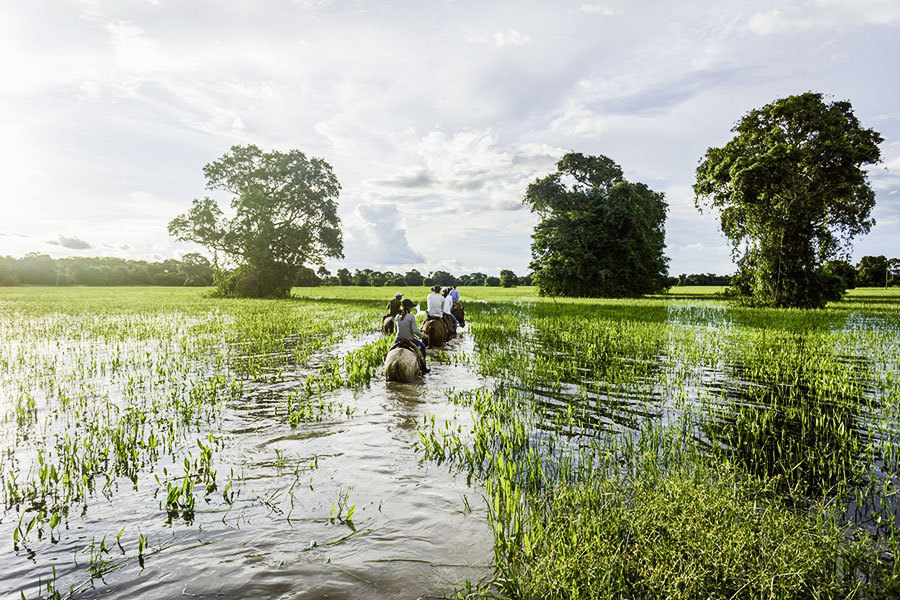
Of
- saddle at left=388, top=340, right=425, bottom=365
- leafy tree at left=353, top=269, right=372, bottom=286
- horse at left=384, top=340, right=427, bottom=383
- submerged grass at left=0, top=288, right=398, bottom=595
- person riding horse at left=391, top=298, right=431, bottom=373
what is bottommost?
submerged grass at left=0, top=288, right=398, bottom=595

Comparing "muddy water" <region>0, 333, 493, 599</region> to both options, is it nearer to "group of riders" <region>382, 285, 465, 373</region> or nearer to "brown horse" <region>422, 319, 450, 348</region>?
"group of riders" <region>382, 285, 465, 373</region>

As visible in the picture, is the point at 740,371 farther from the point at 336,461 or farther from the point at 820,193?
the point at 820,193

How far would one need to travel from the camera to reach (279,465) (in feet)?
Answer: 18.8

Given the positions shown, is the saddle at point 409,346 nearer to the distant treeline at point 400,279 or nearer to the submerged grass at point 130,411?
the submerged grass at point 130,411

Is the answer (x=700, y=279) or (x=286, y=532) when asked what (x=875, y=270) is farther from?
(x=286, y=532)

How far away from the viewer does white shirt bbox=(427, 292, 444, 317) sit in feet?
51.9

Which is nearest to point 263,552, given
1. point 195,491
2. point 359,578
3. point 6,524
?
point 359,578

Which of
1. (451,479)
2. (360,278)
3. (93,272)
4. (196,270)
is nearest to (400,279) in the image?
(360,278)

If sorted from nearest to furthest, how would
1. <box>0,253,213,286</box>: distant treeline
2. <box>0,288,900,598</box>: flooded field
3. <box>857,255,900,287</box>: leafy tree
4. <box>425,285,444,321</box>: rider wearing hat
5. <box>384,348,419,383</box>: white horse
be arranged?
<box>0,288,900,598</box>: flooded field, <box>384,348,419,383</box>: white horse, <box>425,285,444,321</box>: rider wearing hat, <box>0,253,213,286</box>: distant treeline, <box>857,255,900,287</box>: leafy tree

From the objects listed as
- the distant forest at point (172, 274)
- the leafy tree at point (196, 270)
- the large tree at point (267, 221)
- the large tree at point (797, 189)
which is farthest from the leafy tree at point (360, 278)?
the large tree at point (797, 189)

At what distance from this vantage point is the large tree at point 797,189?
29.4 meters

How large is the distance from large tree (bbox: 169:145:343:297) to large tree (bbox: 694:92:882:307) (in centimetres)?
3818

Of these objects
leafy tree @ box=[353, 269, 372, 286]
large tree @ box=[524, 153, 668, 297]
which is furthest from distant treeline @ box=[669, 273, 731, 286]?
leafy tree @ box=[353, 269, 372, 286]

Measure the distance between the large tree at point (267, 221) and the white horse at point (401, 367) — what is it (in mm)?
40546
